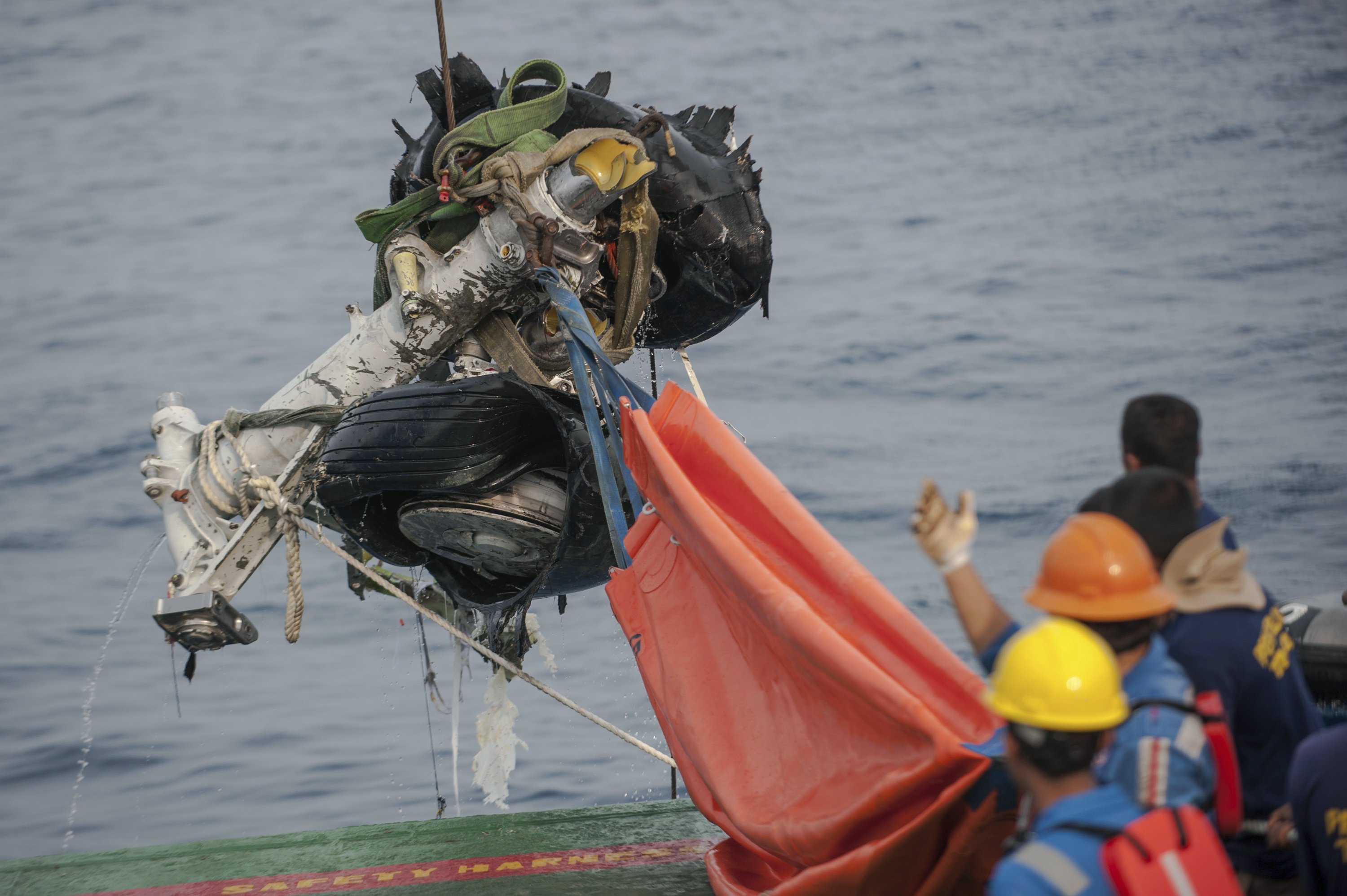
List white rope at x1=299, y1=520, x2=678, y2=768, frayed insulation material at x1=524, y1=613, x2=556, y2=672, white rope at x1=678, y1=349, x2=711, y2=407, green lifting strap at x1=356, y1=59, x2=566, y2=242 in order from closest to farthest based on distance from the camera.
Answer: white rope at x1=678, y1=349, x2=711, y2=407
green lifting strap at x1=356, y1=59, x2=566, y2=242
white rope at x1=299, y1=520, x2=678, y2=768
frayed insulation material at x1=524, y1=613, x2=556, y2=672

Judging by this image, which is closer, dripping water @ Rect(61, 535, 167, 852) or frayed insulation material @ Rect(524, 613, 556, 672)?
frayed insulation material @ Rect(524, 613, 556, 672)

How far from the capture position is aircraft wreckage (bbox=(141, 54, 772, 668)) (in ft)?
14.1

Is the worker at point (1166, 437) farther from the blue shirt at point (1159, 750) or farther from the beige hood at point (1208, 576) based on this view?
the blue shirt at point (1159, 750)

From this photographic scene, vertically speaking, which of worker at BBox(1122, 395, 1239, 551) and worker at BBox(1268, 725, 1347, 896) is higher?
worker at BBox(1122, 395, 1239, 551)

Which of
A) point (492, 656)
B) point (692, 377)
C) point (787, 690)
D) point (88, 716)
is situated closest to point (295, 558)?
point (492, 656)

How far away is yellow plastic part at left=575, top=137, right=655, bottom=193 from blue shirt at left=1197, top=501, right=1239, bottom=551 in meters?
2.41

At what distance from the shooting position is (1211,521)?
2.38m

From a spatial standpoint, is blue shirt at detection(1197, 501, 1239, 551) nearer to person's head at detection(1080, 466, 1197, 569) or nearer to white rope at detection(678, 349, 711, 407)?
person's head at detection(1080, 466, 1197, 569)

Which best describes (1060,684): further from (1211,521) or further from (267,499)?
(267,499)

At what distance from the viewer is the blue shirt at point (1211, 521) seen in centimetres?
234

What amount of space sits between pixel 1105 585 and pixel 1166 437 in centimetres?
52

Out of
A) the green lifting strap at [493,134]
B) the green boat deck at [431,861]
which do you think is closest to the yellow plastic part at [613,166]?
the green lifting strap at [493,134]

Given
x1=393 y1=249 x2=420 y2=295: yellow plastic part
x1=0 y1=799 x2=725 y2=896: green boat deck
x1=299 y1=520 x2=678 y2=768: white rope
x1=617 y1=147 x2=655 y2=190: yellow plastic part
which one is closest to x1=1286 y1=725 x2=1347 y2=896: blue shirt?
x1=0 y1=799 x2=725 y2=896: green boat deck

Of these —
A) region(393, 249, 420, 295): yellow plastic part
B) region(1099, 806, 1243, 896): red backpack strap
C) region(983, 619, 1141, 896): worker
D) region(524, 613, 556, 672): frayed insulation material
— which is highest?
region(393, 249, 420, 295): yellow plastic part
